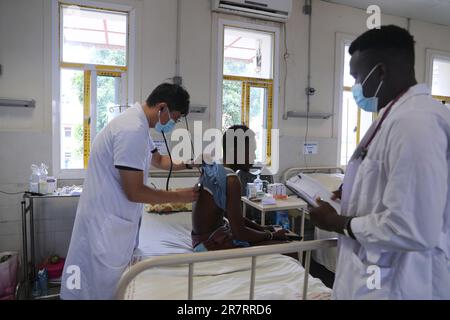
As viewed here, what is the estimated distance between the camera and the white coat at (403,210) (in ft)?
2.55

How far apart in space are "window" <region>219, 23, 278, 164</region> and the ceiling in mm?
1083

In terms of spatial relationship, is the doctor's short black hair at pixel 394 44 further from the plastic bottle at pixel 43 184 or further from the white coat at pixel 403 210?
the plastic bottle at pixel 43 184

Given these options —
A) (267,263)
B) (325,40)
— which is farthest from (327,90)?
(267,263)

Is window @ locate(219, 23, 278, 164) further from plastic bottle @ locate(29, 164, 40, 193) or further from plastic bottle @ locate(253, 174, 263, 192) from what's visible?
plastic bottle @ locate(29, 164, 40, 193)

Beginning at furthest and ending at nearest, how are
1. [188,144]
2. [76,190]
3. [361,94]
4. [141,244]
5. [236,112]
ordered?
[236,112], [188,144], [76,190], [141,244], [361,94]

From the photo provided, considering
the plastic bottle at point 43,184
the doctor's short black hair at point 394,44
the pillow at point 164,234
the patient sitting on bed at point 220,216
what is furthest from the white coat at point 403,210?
the plastic bottle at point 43,184

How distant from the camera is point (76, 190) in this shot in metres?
2.72

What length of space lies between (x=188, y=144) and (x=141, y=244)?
1460 mm

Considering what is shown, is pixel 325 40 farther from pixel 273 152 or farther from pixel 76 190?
pixel 76 190

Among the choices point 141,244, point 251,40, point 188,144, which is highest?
point 251,40

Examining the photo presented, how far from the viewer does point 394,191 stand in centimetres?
80

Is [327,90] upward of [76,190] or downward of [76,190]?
upward

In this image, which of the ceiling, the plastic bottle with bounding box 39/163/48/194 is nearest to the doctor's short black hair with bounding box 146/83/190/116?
the plastic bottle with bounding box 39/163/48/194

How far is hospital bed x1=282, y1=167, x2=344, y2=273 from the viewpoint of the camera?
115 inches
